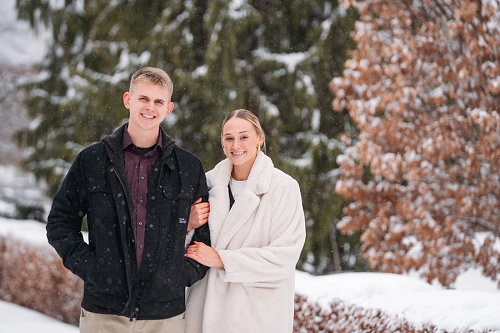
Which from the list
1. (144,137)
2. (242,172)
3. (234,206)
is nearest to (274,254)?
(234,206)

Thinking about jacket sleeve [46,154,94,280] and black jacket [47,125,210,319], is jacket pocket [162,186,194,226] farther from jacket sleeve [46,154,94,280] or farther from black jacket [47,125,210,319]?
jacket sleeve [46,154,94,280]

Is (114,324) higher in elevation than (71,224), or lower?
lower

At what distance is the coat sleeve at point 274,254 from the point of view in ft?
8.72

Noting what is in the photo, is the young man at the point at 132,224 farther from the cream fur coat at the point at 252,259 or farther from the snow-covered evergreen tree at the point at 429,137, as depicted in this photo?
the snow-covered evergreen tree at the point at 429,137

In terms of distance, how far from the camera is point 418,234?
23.8ft

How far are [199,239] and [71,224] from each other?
1.90ft

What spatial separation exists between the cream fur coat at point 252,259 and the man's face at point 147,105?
20.3 inches

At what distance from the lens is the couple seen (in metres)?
2.44

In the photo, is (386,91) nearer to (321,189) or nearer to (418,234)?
(418,234)

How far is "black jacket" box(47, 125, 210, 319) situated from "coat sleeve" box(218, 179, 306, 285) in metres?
0.21

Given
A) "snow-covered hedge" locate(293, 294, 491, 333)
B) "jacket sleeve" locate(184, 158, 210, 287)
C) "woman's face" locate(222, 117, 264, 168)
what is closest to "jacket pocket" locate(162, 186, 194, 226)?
A: "jacket sleeve" locate(184, 158, 210, 287)

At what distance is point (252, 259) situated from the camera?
105 inches

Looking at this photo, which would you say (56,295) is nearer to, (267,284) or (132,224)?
(267,284)

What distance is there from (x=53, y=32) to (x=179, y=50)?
358cm
